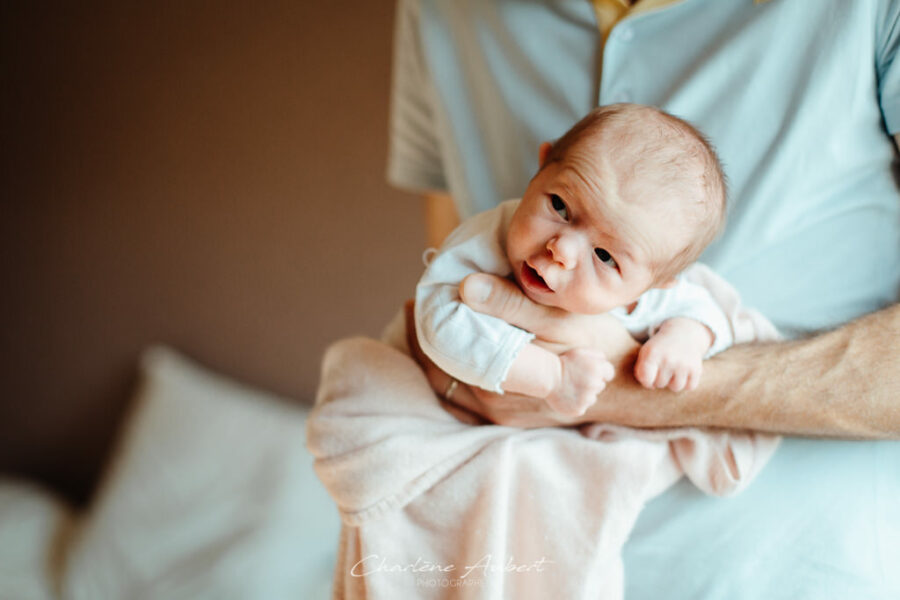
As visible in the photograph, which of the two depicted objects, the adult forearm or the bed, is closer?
the adult forearm

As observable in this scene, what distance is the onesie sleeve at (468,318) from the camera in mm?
679

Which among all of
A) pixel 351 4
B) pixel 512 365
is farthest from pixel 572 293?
pixel 351 4

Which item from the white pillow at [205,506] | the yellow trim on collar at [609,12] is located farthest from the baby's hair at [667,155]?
the white pillow at [205,506]

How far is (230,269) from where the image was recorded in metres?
2.18

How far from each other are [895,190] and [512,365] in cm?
51

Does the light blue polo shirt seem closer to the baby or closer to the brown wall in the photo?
the baby

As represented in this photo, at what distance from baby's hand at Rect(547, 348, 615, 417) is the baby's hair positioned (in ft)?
0.37

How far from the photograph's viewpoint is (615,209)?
2.10 feet

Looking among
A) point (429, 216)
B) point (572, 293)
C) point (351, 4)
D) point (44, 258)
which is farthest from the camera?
point (44, 258)

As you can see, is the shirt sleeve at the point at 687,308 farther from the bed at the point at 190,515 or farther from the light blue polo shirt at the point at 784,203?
the bed at the point at 190,515

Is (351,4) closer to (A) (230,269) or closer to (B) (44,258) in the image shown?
(A) (230,269)

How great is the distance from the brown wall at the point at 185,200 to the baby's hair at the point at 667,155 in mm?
1298

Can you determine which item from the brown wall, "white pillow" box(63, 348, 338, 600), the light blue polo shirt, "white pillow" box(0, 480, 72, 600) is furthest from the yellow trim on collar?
"white pillow" box(0, 480, 72, 600)

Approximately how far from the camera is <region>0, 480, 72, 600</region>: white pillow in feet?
6.69
